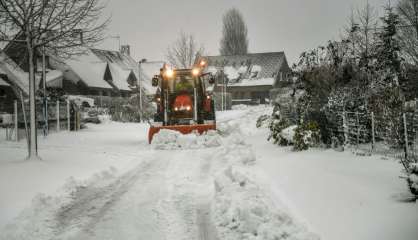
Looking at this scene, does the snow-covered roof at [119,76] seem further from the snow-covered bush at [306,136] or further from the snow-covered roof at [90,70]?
the snow-covered bush at [306,136]

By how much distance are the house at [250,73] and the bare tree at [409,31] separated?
1375 inches

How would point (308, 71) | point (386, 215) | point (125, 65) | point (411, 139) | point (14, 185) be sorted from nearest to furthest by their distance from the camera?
point (386, 215)
point (14, 185)
point (411, 139)
point (308, 71)
point (125, 65)

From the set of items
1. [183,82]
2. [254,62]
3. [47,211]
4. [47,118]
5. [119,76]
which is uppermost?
[254,62]

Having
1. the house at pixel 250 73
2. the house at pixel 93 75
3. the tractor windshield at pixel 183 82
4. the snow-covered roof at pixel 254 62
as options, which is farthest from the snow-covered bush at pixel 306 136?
the snow-covered roof at pixel 254 62

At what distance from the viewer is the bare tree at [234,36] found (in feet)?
212

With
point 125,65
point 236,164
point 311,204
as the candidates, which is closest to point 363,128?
point 236,164

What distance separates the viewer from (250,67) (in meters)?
58.1

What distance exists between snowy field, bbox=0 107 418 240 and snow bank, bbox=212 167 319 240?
0.01 metres

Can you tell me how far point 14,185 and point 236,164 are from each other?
4239 millimetres

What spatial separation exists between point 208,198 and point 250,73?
171 ft

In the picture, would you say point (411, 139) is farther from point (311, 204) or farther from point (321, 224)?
point (321, 224)

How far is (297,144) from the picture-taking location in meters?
10.4

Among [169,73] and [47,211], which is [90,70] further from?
[47,211]

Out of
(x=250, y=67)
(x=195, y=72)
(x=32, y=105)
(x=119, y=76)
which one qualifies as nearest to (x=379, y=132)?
(x=195, y=72)
